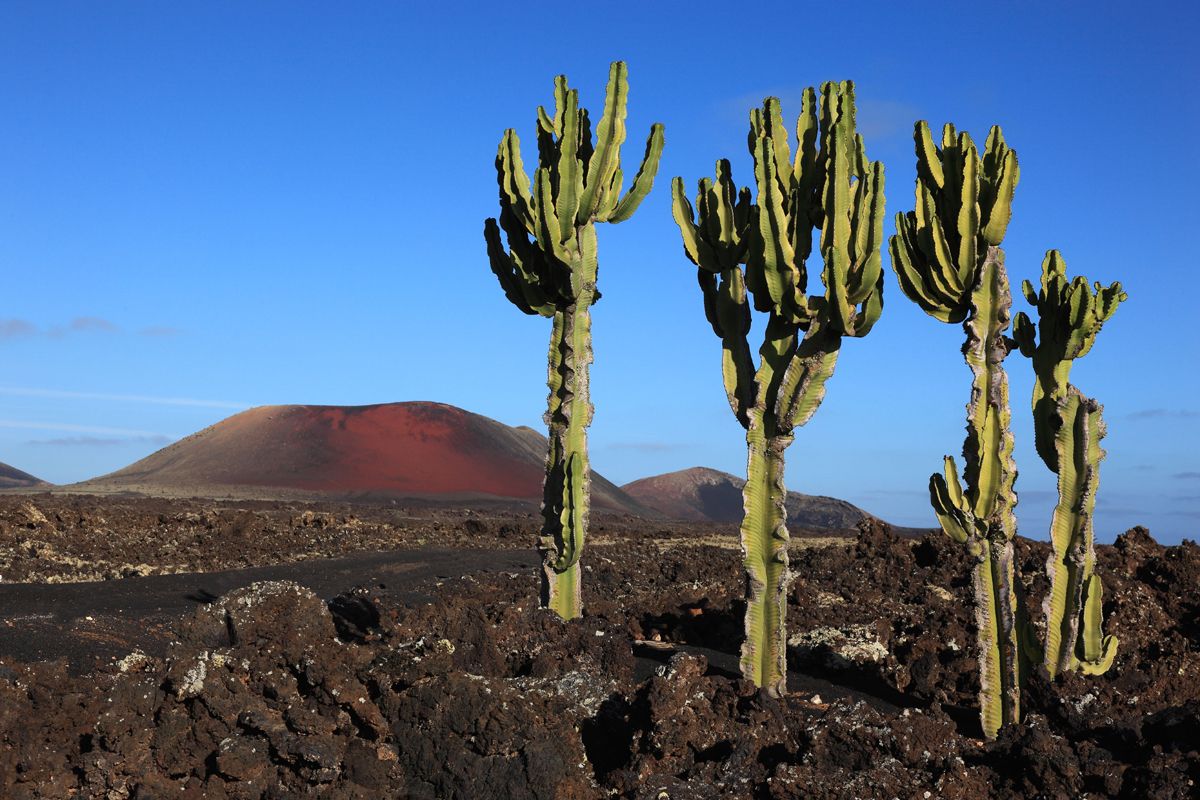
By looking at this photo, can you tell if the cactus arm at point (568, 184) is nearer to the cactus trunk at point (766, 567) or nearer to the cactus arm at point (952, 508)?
the cactus trunk at point (766, 567)

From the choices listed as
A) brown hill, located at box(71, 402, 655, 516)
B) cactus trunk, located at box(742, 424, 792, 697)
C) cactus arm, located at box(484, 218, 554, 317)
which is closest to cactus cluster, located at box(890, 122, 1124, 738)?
cactus trunk, located at box(742, 424, 792, 697)

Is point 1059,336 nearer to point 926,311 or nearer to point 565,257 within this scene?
point 926,311

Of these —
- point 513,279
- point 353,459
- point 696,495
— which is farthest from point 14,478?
point 513,279

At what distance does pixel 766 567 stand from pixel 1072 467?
264 cm

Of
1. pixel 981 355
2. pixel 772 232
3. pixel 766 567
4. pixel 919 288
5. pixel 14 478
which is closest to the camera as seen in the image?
pixel 981 355

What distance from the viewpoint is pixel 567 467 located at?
11016mm

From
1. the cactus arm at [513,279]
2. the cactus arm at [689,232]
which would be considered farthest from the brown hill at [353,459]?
the cactus arm at [689,232]

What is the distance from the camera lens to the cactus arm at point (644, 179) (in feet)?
38.5

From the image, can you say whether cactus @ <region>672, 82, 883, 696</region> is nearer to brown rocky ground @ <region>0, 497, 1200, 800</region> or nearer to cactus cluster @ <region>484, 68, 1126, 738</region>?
cactus cluster @ <region>484, 68, 1126, 738</region>

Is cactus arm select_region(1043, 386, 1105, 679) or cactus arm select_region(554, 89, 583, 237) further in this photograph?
cactus arm select_region(554, 89, 583, 237)

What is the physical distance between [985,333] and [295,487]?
161 feet

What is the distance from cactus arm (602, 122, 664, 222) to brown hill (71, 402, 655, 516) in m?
42.7

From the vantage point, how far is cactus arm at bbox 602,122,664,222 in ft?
38.5

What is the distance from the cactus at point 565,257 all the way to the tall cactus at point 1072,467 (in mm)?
4010
